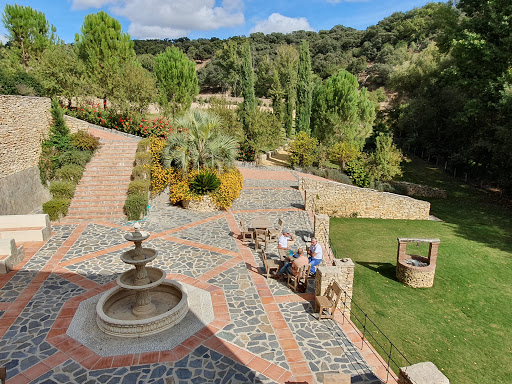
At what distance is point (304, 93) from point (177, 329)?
3123 centimetres

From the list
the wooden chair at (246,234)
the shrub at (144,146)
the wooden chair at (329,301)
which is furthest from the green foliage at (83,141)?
the wooden chair at (329,301)

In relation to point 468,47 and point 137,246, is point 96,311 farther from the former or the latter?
point 468,47

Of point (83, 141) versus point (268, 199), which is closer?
point (83, 141)

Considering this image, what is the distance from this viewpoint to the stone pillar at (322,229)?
528 inches

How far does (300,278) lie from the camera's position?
957 cm

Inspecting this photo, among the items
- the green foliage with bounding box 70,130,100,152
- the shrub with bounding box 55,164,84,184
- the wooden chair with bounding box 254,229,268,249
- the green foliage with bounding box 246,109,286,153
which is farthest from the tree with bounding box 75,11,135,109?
the wooden chair with bounding box 254,229,268,249

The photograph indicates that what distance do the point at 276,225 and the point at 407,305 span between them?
19.7 ft

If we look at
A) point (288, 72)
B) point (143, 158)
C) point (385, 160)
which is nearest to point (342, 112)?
point (385, 160)

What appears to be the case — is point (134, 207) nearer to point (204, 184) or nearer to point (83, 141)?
point (204, 184)

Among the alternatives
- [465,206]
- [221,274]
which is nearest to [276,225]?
[221,274]

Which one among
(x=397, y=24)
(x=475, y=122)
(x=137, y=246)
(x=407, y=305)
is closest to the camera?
(x=137, y=246)

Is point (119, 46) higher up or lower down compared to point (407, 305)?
higher up

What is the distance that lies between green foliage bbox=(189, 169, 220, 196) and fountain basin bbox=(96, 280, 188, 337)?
7834 mm

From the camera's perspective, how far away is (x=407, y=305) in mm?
11258
